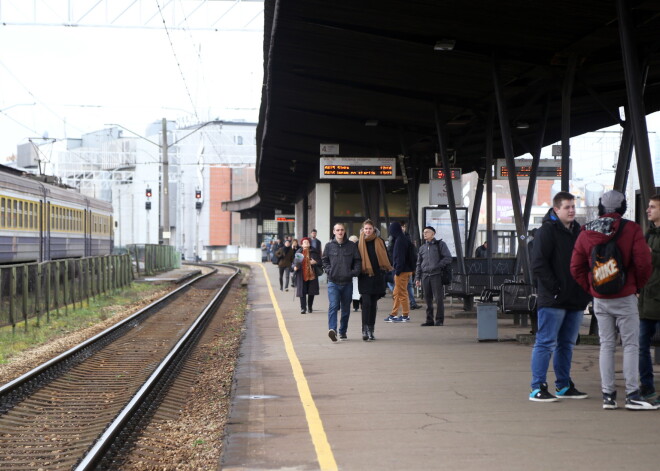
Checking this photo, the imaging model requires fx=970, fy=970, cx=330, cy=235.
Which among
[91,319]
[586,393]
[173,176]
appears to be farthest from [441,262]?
[173,176]

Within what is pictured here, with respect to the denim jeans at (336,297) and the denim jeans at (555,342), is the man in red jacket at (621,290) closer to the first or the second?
the denim jeans at (555,342)

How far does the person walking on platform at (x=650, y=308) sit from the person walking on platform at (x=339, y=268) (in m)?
5.95

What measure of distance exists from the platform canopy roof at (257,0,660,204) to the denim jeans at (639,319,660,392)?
414cm

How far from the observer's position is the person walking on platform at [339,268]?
13719 millimetres

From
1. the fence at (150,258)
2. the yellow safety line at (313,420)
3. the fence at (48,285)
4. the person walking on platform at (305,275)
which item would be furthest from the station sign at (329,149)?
the fence at (150,258)

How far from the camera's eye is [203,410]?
9.46 meters

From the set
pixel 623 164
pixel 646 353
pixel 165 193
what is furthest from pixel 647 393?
pixel 165 193

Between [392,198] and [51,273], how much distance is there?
17.7 meters

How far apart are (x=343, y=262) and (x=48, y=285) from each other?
8.29m

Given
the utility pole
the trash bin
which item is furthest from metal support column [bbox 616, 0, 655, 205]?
the utility pole

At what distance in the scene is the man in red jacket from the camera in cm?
766

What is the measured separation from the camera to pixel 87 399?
10.6 metres

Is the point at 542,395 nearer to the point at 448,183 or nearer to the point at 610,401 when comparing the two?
the point at 610,401

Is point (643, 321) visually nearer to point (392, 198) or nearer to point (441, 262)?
point (441, 262)
